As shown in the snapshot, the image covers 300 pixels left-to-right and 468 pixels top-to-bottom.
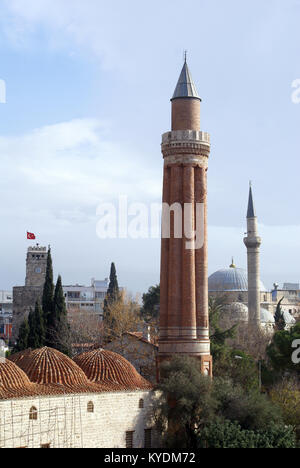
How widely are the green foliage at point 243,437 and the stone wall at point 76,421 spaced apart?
2.57 m

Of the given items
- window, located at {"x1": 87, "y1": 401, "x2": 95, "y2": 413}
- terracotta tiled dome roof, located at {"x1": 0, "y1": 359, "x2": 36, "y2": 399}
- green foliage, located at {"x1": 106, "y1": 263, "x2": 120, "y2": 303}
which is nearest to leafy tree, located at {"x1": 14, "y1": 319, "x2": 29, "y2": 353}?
green foliage, located at {"x1": 106, "y1": 263, "x2": 120, "y2": 303}

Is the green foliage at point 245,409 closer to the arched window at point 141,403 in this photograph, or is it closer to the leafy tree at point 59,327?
the arched window at point 141,403

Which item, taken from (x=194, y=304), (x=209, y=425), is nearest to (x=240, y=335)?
(x=194, y=304)

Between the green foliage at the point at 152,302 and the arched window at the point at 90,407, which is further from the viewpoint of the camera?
the green foliage at the point at 152,302

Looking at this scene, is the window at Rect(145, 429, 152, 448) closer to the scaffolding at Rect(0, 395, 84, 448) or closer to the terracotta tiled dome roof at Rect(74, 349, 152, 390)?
the terracotta tiled dome roof at Rect(74, 349, 152, 390)

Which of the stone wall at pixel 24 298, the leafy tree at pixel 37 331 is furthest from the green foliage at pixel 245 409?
the stone wall at pixel 24 298

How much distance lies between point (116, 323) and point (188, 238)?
16.7m

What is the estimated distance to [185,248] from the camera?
28.6 m

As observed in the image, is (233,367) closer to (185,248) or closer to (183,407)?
(185,248)

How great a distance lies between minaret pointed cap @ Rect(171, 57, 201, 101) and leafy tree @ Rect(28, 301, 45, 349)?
16657 millimetres

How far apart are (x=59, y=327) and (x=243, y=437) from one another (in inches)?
794

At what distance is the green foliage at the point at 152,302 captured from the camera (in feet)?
183

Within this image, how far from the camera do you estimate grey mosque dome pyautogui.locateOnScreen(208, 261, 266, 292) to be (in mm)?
80438
